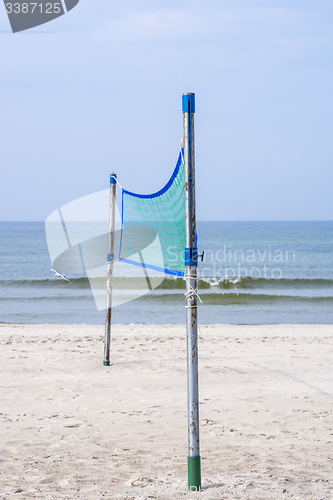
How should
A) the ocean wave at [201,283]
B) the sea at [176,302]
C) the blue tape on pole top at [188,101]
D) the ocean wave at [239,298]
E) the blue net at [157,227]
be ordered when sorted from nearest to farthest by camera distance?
the blue tape on pole top at [188,101]
the blue net at [157,227]
the sea at [176,302]
the ocean wave at [239,298]
the ocean wave at [201,283]

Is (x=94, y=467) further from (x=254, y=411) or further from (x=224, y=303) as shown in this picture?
(x=224, y=303)

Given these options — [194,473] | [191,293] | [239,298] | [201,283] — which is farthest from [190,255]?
[201,283]

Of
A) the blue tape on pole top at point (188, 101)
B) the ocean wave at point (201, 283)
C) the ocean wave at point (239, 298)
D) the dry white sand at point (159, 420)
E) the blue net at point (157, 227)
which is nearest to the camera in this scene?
the blue tape on pole top at point (188, 101)

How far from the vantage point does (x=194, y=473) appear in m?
3.97

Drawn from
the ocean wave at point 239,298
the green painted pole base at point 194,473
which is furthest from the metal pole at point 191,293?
the ocean wave at point 239,298

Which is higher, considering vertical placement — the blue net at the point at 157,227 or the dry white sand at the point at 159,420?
the blue net at the point at 157,227

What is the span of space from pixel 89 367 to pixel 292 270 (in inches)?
1115

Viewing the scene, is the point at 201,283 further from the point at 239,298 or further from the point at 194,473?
the point at 194,473

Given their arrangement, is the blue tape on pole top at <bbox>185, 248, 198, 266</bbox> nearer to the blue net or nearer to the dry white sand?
the blue net

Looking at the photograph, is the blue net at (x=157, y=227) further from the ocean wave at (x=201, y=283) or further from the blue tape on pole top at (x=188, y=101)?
the ocean wave at (x=201, y=283)

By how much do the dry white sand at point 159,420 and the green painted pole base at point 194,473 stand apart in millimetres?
55

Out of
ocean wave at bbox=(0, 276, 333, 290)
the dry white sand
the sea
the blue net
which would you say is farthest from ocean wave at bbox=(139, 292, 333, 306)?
the blue net

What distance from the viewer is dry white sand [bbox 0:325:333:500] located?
13.7 ft

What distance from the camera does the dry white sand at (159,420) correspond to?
419cm
